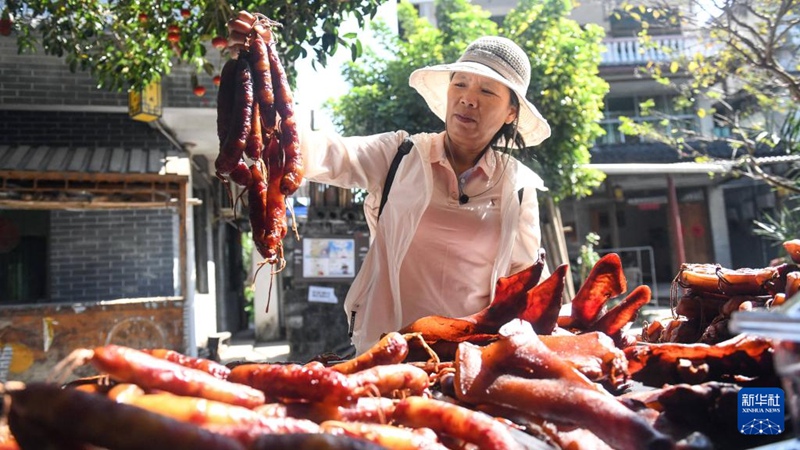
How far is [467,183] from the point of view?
8.80ft

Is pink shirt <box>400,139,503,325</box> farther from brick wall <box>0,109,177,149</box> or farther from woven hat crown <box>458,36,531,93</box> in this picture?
brick wall <box>0,109,177,149</box>

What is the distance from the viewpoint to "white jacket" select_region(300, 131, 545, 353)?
2.51 meters

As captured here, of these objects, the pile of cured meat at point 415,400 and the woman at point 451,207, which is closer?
the pile of cured meat at point 415,400

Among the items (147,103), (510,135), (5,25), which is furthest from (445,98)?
(147,103)

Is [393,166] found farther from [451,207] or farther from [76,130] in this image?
[76,130]

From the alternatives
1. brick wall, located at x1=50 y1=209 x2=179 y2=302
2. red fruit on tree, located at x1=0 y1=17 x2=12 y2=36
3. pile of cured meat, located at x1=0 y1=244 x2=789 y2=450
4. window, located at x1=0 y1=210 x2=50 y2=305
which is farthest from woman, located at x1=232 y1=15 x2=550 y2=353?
window, located at x1=0 y1=210 x2=50 y2=305

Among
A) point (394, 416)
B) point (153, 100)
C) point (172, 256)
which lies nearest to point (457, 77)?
point (394, 416)

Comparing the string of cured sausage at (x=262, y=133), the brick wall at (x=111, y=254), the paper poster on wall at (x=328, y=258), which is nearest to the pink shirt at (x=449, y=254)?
the string of cured sausage at (x=262, y=133)

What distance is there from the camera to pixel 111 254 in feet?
27.8

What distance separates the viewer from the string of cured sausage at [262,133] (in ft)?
5.90

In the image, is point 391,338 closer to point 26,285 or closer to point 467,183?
point 467,183

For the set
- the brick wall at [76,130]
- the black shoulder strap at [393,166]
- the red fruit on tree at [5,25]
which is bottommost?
the black shoulder strap at [393,166]

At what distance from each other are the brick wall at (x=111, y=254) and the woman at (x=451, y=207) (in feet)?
22.4

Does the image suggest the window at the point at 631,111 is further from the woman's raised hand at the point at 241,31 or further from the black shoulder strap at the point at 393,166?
the woman's raised hand at the point at 241,31
